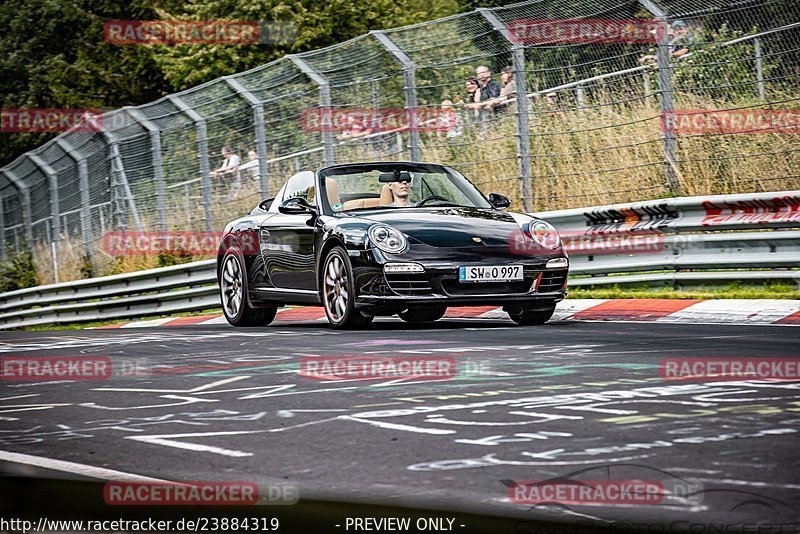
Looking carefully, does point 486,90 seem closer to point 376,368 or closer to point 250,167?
point 250,167

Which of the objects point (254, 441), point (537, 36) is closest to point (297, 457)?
point (254, 441)

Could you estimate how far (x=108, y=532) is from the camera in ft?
11.7

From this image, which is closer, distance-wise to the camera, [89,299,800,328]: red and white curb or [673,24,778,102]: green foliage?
[89,299,800,328]: red and white curb

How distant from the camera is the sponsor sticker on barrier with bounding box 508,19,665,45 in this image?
1284 centimetres

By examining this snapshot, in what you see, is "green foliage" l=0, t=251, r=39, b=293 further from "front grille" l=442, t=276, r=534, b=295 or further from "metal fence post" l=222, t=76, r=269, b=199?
"front grille" l=442, t=276, r=534, b=295

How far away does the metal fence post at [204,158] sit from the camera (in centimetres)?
1923

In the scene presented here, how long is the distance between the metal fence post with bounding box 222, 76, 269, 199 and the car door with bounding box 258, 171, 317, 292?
5.52m

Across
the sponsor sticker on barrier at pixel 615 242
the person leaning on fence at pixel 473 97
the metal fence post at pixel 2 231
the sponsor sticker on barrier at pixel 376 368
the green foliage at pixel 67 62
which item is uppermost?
the green foliage at pixel 67 62

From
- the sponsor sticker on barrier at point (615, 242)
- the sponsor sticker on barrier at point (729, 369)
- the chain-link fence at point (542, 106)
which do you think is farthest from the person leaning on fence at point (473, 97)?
the sponsor sticker on barrier at point (729, 369)

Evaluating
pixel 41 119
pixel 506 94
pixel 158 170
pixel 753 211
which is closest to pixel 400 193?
pixel 753 211

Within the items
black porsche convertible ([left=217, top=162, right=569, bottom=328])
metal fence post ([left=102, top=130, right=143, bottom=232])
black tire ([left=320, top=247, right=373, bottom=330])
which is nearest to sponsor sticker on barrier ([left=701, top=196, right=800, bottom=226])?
black porsche convertible ([left=217, top=162, right=569, bottom=328])

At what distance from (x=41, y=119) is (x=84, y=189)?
17.5 metres

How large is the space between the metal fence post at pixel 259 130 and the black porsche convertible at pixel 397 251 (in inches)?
199

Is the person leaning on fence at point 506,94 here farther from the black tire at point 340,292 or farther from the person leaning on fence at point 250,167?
the person leaning on fence at point 250,167
